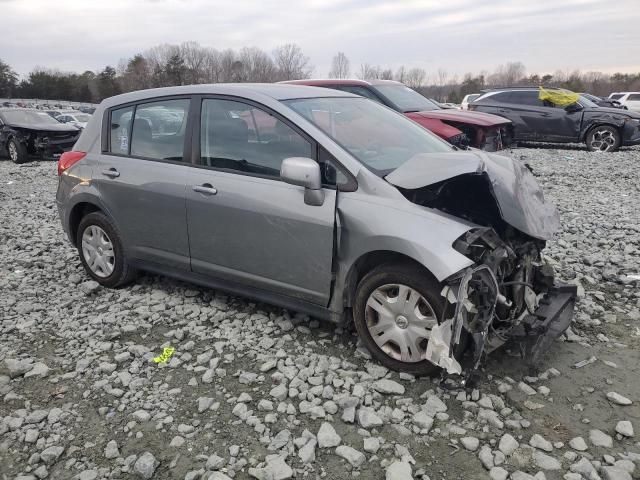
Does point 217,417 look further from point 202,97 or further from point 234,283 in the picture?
point 202,97

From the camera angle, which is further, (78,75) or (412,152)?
(78,75)

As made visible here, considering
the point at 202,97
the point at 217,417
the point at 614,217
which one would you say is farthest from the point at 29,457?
the point at 614,217

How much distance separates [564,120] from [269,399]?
44.4 feet

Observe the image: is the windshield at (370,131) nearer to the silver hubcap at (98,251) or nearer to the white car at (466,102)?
the silver hubcap at (98,251)

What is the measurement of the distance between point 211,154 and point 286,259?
104 cm

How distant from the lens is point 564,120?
1414cm

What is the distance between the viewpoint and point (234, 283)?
13.2ft

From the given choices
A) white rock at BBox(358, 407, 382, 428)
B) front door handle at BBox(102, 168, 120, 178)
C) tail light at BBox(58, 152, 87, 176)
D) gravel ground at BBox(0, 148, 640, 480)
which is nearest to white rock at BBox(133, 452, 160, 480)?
gravel ground at BBox(0, 148, 640, 480)

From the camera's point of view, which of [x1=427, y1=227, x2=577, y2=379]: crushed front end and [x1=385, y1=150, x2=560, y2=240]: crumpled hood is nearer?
[x1=427, y1=227, x2=577, y2=379]: crushed front end

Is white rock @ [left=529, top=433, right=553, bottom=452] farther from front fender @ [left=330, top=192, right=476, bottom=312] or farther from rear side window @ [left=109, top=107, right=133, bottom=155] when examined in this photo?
rear side window @ [left=109, top=107, right=133, bottom=155]

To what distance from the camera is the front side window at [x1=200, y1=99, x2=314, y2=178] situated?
3658 millimetres

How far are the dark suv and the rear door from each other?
1219cm

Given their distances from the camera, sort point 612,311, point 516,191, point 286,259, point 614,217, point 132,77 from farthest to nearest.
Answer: point 132,77 < point 614,217 < point 612,311 < point 286,259 < point 516,191

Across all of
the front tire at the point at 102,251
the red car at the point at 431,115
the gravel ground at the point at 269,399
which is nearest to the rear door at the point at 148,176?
the front tire at the point at 102,251
